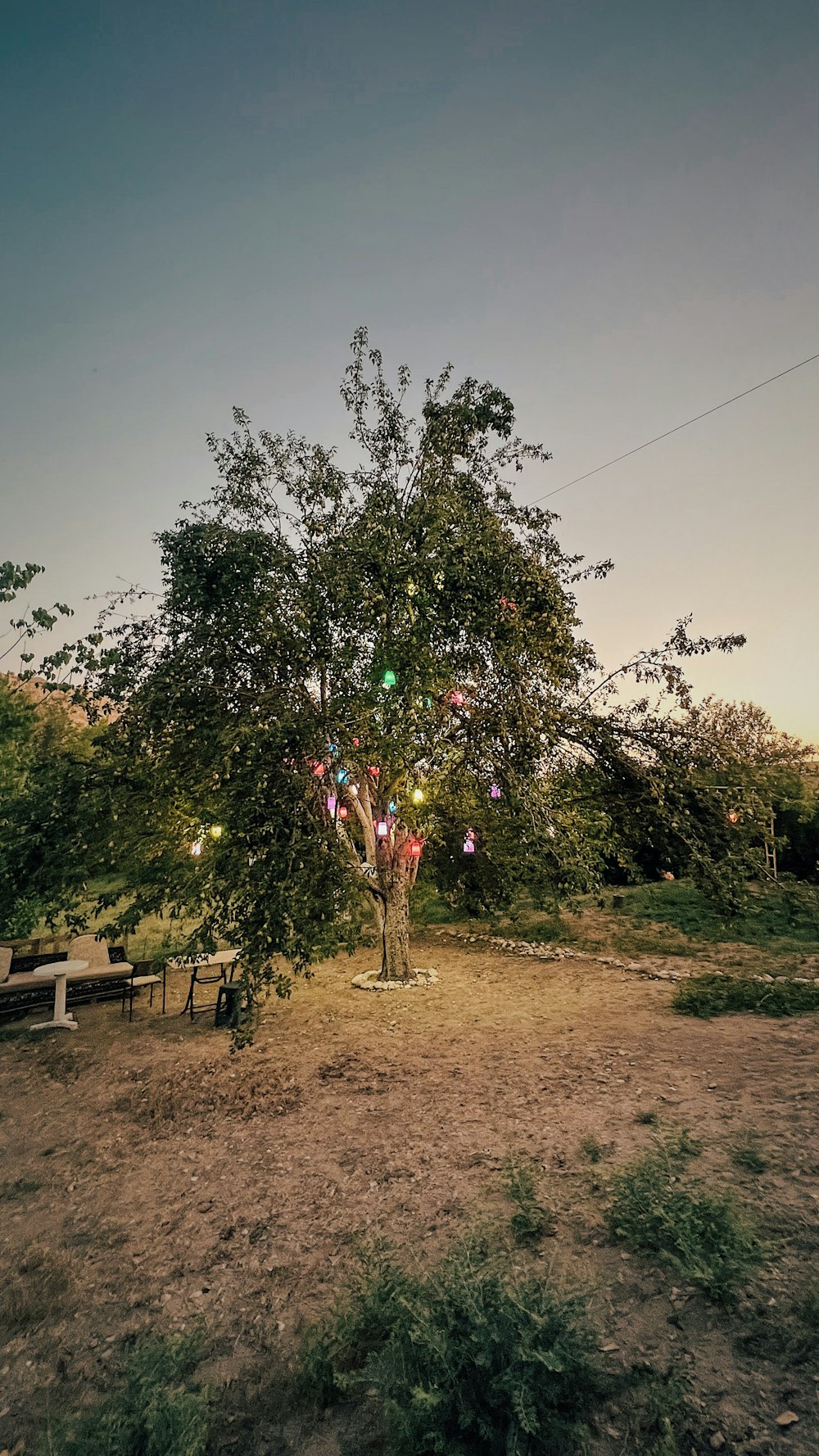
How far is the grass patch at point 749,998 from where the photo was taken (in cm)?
1071

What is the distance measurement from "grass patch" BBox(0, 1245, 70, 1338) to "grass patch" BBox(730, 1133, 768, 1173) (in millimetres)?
5633

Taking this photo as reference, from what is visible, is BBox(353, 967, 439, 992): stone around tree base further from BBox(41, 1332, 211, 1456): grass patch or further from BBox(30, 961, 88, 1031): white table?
BBox(41, 1332, 211, 1456): grass patch

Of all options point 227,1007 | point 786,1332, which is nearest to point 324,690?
point 227,1007

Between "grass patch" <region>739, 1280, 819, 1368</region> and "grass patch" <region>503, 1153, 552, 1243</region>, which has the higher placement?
"grass patch" <region>739, 1280, 819, 1368</region>

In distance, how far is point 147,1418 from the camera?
348 cm

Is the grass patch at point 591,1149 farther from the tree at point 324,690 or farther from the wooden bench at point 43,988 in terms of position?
the wooden bench at point 43,988

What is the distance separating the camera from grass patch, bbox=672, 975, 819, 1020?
10.7 meters

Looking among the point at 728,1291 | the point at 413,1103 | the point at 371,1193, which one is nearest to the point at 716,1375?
the point at 728,1291

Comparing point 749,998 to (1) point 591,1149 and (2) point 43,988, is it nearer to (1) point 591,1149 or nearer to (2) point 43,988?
(1) point 591,1149

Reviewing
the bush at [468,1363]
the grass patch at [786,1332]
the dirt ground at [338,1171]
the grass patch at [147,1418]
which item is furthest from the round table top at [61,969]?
the grass patch at [786,1332]

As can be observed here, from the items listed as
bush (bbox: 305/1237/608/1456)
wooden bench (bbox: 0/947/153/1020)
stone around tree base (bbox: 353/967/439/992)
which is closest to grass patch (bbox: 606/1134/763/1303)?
bush (bbox: 305/1237/608/1456)

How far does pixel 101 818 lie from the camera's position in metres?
10.3

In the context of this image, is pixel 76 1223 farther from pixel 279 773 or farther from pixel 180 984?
pixel 180 984

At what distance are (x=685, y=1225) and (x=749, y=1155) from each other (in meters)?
1.51
